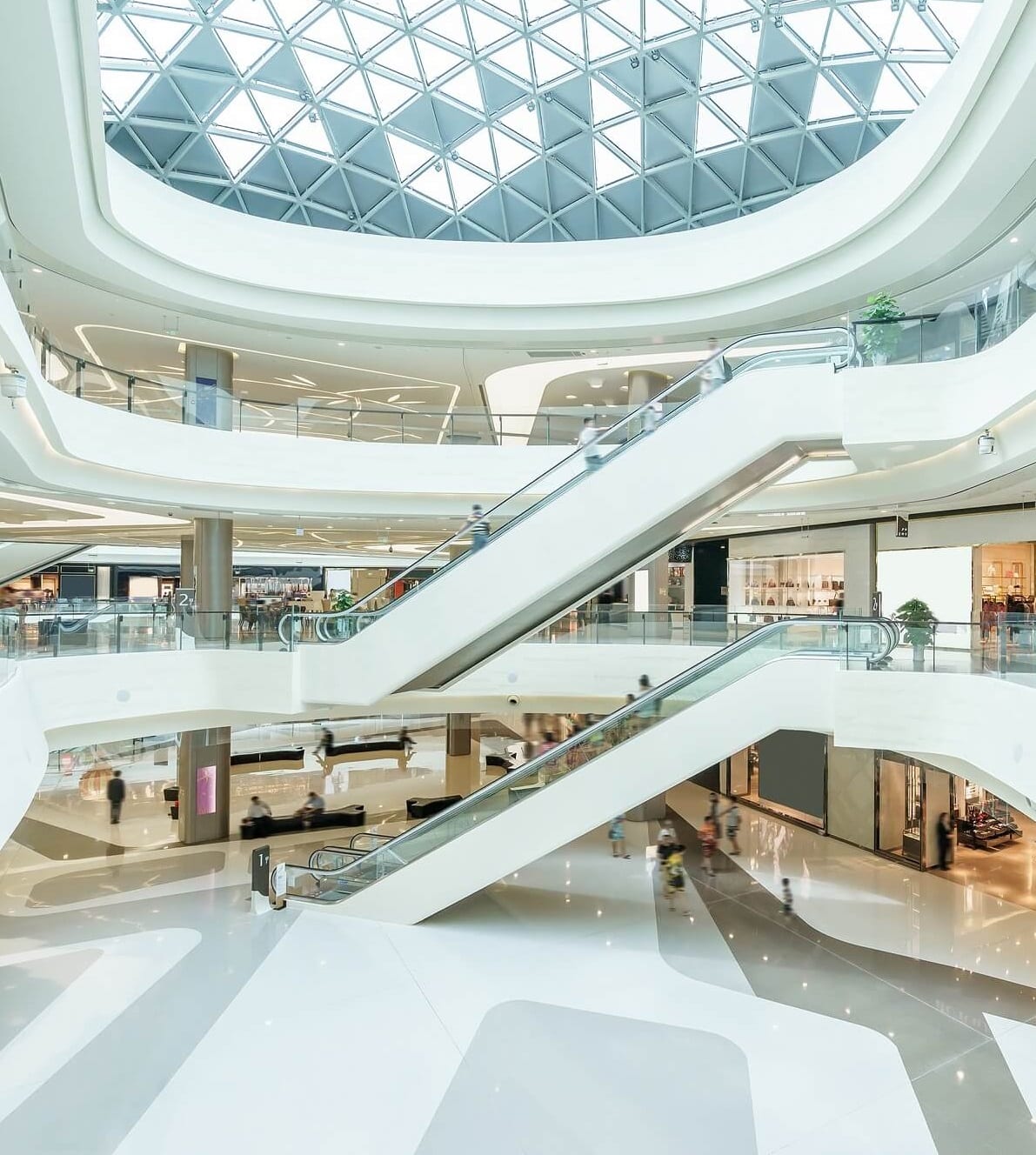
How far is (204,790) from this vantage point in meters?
19.2

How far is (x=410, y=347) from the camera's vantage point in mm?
19141

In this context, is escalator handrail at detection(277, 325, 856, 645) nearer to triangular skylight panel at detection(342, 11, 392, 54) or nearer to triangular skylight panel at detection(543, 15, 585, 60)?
triangular skylight panel at detection(543, 15, 585, 60)

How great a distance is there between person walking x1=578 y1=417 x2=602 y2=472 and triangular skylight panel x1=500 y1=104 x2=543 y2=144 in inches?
317

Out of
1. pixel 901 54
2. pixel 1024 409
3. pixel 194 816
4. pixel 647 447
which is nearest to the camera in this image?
pixel 1024 409

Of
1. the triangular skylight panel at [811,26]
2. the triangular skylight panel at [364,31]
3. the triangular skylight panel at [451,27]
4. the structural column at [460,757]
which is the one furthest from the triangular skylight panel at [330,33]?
the structural column at [460,757]

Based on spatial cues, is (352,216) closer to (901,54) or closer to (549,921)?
(901,54)

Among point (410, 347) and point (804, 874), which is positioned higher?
point (410, 347)

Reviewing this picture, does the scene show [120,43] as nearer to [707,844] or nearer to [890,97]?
[890,97]

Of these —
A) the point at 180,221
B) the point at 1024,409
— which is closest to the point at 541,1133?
the point at 1024,409

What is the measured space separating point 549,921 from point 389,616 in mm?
6098

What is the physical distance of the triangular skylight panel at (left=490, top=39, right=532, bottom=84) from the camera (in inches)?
696

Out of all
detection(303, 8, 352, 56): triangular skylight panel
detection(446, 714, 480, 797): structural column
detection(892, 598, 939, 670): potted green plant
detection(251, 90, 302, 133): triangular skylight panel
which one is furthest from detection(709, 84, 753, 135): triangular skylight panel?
detection(446, 714, 480, 797): structural column

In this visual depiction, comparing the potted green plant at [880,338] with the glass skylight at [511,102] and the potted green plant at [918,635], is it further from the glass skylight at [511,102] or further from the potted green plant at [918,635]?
the glass skylight at [511,102]

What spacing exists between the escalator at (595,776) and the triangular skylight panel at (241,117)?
636 inches
